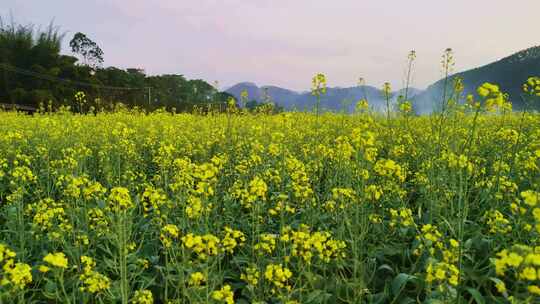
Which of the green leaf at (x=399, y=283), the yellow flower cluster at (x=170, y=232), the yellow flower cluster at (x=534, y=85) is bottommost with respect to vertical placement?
the green leaf at (x=399, y=283)

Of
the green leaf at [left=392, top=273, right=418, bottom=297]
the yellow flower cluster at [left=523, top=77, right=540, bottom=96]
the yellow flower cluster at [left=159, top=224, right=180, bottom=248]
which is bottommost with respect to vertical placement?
the green leaf at [left=392, top=273, right=418, bottom=297]

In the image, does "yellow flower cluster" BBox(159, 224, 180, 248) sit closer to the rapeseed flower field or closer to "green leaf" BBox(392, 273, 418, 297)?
the rapeseed flower field

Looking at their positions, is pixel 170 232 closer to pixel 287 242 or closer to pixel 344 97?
pixel 287 242

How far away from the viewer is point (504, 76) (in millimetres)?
47531

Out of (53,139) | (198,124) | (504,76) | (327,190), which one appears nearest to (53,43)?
(198,124)

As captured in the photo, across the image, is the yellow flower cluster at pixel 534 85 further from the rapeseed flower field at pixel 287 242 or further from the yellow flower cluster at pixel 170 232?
the yellow flower cluster at pixel 170 232

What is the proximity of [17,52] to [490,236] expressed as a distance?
30383 mm

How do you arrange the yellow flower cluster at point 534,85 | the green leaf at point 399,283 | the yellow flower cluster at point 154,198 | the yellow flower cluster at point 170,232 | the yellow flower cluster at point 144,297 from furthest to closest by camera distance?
the yellow flower cluster at point 534,85
the yellow flower cluster at point 154,198
the green leaf at point 399,283
the yellow flower cluster at point 170,232
the yellow flower cluster at point 144,297

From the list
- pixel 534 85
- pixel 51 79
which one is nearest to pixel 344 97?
pixel 534 85

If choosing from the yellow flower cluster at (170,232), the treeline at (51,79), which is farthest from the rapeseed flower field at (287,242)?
the treeline at (51,79)

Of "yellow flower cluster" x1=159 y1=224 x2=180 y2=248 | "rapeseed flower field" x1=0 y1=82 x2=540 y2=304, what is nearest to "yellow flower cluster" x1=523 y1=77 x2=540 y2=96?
"rapeseed flower field" x1=0 y1=82 x2=540 y2=304

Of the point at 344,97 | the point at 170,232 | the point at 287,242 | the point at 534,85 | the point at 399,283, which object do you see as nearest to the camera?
the point at 170,232

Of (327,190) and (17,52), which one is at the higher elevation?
(17,52)

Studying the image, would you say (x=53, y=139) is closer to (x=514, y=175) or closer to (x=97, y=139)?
(x=97, y=139)
